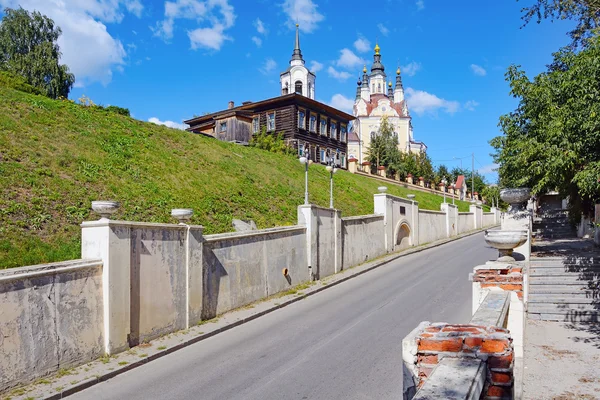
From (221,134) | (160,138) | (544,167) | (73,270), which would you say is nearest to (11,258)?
(73,270)

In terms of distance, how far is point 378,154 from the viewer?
56.0 meters

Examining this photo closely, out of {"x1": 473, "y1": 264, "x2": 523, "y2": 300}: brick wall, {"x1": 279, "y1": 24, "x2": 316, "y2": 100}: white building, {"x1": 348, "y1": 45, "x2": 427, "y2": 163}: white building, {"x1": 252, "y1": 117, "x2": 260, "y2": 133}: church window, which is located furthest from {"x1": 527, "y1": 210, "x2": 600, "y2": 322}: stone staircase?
{"x1": 348, "y1": 45, "x2": 427, "y2": 163}: white building

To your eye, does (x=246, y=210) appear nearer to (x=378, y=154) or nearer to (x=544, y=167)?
(x=544, y=167)

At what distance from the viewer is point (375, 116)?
93188 mm

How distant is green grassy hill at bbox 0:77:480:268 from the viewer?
11938 mm

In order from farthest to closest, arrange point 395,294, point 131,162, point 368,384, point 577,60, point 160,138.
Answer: point 160,138 → point 131,162 → point 395,294 → point 577,60 → point 368,384

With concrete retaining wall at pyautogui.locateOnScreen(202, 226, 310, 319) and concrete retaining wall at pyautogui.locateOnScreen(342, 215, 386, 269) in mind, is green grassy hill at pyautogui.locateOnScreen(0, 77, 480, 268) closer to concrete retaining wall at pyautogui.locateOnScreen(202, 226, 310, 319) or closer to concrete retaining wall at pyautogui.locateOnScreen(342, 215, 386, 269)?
concrete retaining wall at pyautogui.locateOnScreen(342, 215, 386, 269)

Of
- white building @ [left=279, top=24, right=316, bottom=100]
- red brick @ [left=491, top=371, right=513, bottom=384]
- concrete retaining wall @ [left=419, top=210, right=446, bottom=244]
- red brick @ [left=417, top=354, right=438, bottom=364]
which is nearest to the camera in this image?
red brick @ [left=491, top=371, right=513, bottom=384]

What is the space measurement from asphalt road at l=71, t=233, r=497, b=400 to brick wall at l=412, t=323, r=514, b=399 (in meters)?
3.33

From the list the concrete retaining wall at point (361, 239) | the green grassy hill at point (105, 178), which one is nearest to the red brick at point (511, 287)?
the green grassy hill at point (105, 178)

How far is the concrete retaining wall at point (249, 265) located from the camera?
37.8 ft

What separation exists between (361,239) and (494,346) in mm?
18132

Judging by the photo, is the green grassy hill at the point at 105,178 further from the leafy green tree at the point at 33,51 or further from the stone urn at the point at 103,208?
the leafy green tree at the point at 33,51

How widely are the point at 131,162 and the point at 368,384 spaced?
14855 mm
